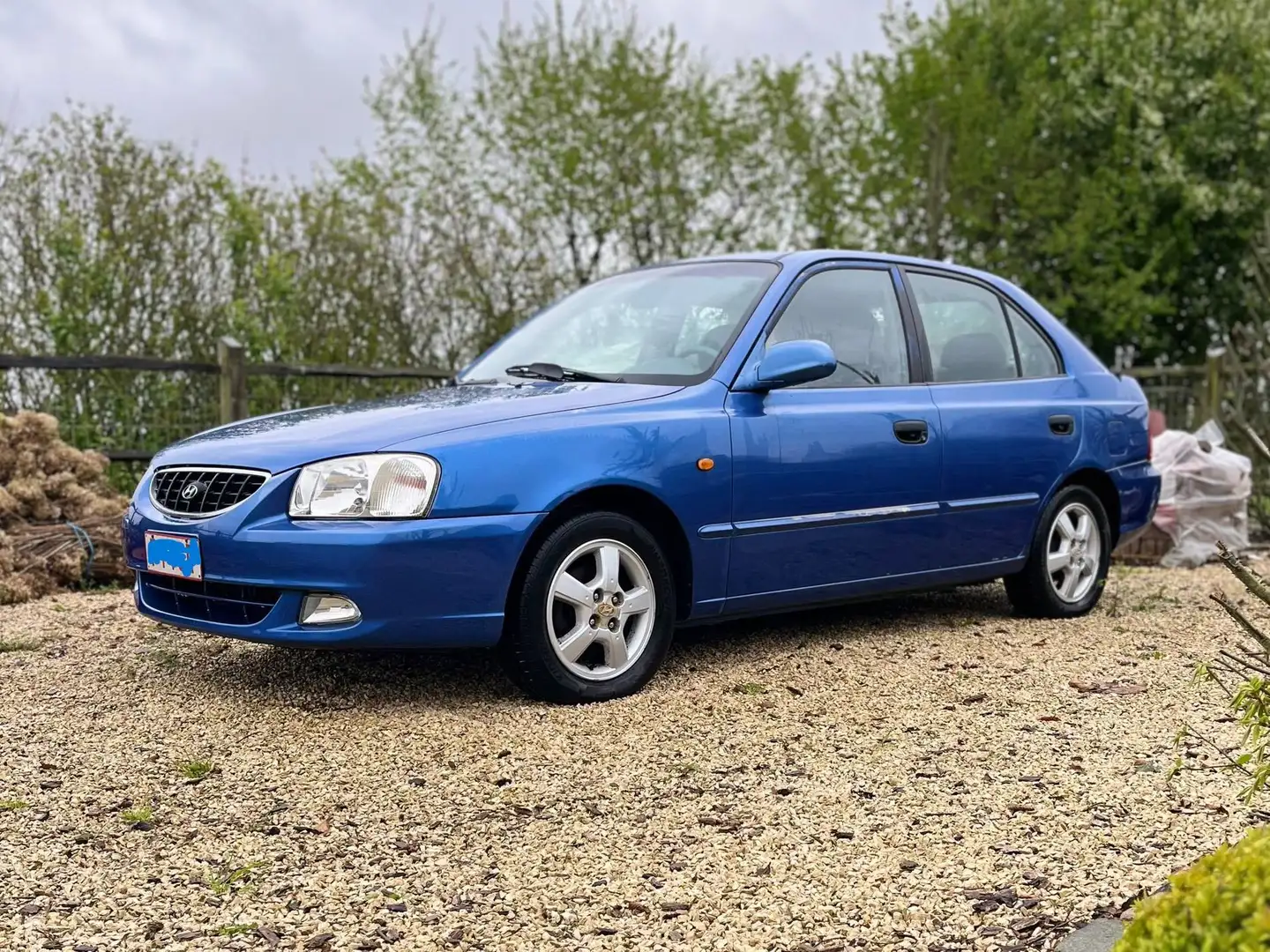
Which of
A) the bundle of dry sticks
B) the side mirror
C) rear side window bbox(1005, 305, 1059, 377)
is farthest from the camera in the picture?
the bundle of dry sticks

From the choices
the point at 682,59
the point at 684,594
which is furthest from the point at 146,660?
the point at 682,59

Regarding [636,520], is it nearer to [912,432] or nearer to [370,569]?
[370,569]

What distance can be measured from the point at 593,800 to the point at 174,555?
176cm

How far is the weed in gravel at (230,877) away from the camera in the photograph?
303 cm

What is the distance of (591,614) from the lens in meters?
4.49

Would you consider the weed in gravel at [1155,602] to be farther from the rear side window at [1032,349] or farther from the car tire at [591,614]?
the car tire at [591,614]

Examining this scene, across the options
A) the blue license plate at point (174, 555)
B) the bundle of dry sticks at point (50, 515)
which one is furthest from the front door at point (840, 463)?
the bundle of dry sticks at point (50, 515)

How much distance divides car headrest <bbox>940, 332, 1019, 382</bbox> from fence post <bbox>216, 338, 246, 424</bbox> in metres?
5.13

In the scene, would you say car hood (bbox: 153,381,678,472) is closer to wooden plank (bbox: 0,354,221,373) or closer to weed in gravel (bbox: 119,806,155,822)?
weed in gravel (bbox: 119,806,155,822)

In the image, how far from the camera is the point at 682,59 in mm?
19344

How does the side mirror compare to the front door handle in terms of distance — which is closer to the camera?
the side mirror

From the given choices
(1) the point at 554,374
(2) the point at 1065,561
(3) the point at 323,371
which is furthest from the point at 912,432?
(3) the point at 323,371

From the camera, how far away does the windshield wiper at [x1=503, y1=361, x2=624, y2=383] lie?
5.04 metres

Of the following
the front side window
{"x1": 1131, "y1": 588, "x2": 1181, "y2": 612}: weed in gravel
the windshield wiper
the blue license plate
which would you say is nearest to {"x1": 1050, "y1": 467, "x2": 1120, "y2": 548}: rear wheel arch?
{"x1": 1131, "y1": 588, "x2": 1181, "y2": 612}: weed in gravel
